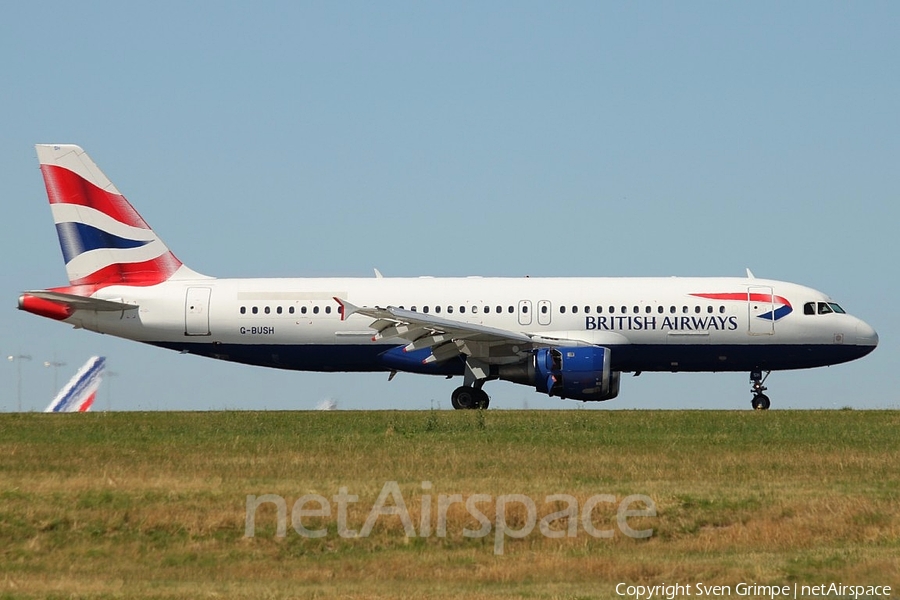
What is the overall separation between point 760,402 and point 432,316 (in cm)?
1010

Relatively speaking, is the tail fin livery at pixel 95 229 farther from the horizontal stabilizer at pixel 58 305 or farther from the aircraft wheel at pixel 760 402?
the aircraft wheel at pixel 760 402

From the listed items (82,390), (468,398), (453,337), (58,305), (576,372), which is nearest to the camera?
(576,372)

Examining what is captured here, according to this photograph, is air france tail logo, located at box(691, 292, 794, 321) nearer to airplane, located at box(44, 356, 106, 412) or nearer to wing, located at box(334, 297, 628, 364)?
wing, located at box(334, 297, 628, 364)

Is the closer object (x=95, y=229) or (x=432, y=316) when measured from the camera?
(x=432, y=316)

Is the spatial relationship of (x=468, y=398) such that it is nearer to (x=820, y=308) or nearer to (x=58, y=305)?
(x=820, y=308)

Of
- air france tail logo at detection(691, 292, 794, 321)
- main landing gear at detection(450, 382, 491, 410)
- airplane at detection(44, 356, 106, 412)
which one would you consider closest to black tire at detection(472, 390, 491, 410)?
main landing gear at detection(450, 382, 491, 410)

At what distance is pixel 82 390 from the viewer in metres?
65.4

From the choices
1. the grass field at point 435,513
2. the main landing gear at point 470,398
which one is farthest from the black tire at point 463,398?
the grass field at point 435,513

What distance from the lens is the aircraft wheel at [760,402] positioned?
3909cm

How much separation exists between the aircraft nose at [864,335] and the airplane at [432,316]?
0.04 m

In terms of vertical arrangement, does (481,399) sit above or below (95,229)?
below

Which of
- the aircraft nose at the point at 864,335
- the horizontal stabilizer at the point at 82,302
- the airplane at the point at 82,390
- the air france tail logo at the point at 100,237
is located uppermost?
the air france tail logo at the point at 100,237

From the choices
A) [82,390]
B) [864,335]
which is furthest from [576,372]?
[82,390]

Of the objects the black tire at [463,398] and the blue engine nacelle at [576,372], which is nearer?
the blue engine nacelle at [576,372]
